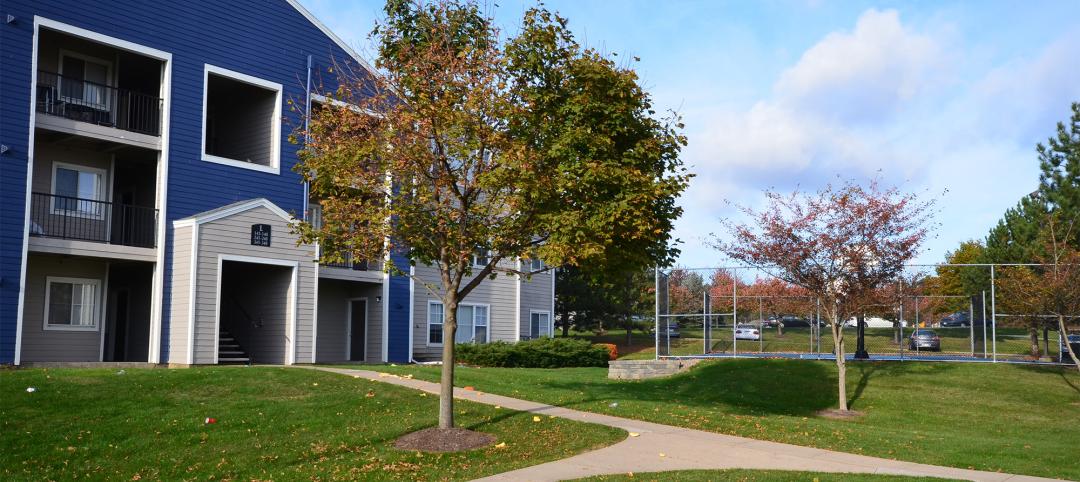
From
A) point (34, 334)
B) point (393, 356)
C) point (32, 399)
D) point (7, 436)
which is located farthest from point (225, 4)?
point (7, 436)

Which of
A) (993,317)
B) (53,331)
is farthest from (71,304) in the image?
(993,317)

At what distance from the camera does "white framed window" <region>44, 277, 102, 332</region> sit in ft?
72.7

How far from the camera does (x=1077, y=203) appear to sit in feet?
87.0

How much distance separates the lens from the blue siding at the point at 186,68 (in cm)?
2019

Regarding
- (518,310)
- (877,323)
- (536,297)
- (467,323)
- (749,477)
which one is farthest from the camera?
(536,297)

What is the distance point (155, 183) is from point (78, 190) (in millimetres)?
2001

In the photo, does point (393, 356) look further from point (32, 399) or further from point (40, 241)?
point (32, 399)

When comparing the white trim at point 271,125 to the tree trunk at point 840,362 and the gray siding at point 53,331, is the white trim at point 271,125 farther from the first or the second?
the tree trunk at point 840,362

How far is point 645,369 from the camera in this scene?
24953 mm

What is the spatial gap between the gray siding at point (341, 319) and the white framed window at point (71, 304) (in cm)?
708

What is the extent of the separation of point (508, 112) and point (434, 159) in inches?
52.5

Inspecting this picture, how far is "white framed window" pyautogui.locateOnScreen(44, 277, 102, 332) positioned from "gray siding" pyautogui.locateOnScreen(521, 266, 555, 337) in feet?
55.9

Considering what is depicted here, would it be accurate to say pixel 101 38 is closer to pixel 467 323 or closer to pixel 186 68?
pixel 186 68

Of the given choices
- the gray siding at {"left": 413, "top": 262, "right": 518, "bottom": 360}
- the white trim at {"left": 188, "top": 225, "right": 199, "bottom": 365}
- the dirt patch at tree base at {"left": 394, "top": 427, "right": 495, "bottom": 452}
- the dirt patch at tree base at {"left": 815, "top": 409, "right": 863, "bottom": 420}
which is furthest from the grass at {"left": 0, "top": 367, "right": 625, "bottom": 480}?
the gray siding at {"left": 413, "top": 262, "right": 518, "bottom": 360}
